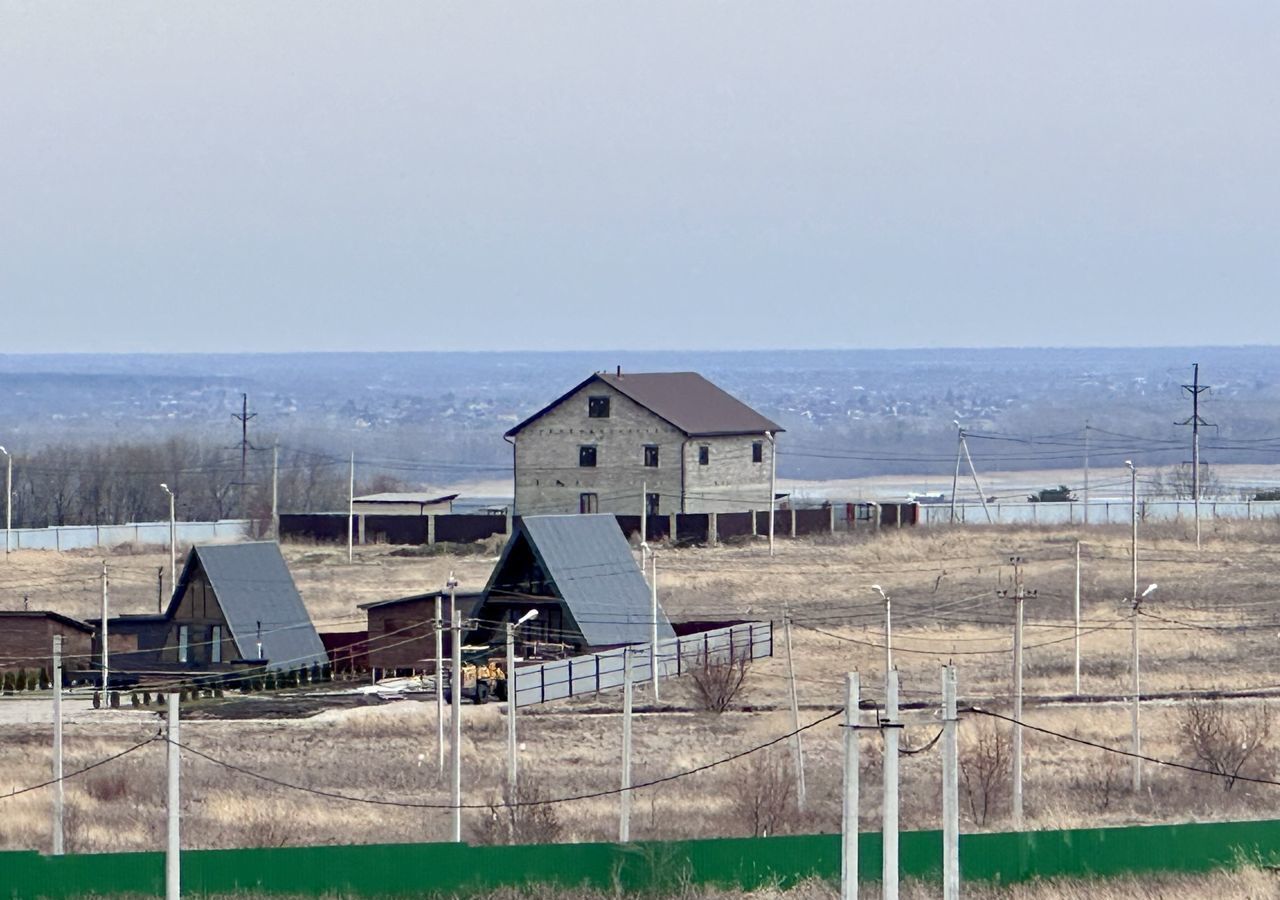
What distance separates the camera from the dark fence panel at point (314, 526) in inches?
3088

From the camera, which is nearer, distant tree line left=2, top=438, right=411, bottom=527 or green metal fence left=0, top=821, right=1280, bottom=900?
green metal fence left=0, top=821, right=1280, bottom=900

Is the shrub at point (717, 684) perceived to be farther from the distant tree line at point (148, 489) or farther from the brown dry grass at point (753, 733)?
the distant tree line at point (148, 489)

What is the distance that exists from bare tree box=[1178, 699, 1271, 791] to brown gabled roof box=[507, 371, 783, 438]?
138 ft

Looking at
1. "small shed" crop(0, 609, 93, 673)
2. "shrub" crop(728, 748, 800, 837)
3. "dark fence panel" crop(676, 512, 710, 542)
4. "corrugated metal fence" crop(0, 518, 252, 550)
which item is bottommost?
"shrub" crop(728, 748, 800, 837)

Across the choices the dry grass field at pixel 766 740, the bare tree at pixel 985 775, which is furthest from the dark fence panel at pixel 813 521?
the bare tree at pixel 985 775

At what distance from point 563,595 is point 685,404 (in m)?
35.8

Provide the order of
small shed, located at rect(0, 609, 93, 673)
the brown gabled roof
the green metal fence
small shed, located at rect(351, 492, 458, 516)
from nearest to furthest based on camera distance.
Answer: the green metal fence, small shed, located at rect(0, 609, 93, 673), the brown gabled roof, small shed, located at rect(351, 492, 458, 516)

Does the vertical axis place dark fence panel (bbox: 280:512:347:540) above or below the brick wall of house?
below

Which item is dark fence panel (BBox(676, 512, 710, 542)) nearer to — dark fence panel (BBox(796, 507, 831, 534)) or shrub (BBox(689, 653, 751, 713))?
dark fence panel (BBox(796, 507, 831, 534))

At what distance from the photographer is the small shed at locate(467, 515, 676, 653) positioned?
45.1 metres

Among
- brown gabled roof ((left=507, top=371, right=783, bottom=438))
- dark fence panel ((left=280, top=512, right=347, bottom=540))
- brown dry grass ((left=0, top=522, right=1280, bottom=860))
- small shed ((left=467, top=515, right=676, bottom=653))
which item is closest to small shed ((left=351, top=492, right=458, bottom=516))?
dark fence panel ((left=280, top=512, right=347, bottom=540))

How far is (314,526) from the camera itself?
259 ft

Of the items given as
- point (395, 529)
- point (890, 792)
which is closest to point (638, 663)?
point (890, 792)

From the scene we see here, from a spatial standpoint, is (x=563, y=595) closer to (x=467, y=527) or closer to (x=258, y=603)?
(x=258, y=603)
